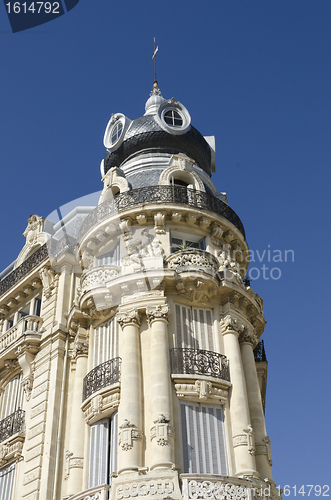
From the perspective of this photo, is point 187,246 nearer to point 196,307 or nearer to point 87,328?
point 196,307

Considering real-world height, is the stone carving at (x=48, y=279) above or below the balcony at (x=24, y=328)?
above

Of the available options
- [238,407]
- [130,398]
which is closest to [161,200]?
[130,398]

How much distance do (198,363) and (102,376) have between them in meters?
3.12

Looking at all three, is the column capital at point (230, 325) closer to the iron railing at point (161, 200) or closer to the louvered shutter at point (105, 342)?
the louvered shutter at point (105, 342)

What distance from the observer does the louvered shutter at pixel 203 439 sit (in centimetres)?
1661

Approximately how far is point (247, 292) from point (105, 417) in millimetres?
6504

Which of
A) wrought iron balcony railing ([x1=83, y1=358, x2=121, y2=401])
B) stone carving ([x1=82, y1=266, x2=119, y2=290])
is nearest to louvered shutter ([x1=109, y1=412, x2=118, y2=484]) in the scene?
wrought iron balcony railing ([x1=83, y1=358, x2=121, y2=401])

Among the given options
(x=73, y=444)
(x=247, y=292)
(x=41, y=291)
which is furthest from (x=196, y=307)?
(x=41, y=291)

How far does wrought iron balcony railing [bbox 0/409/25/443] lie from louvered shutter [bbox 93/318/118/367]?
12.1 ft

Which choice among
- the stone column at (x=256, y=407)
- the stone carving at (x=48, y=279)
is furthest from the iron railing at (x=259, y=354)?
the stone carving at (x=48, y=279)

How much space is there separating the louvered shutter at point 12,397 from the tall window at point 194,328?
23.2 ft

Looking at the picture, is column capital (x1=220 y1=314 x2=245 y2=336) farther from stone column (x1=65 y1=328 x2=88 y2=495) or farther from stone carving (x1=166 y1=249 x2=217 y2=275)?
stone column (x1=65 y1=328 x2=88 y2=495)

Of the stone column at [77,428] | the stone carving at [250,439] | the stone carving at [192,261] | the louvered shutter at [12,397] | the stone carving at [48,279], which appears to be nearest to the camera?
the stone carving at [250,439]

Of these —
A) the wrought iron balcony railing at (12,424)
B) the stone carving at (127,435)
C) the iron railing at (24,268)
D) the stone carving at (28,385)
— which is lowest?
the stone carving at (127,435)
